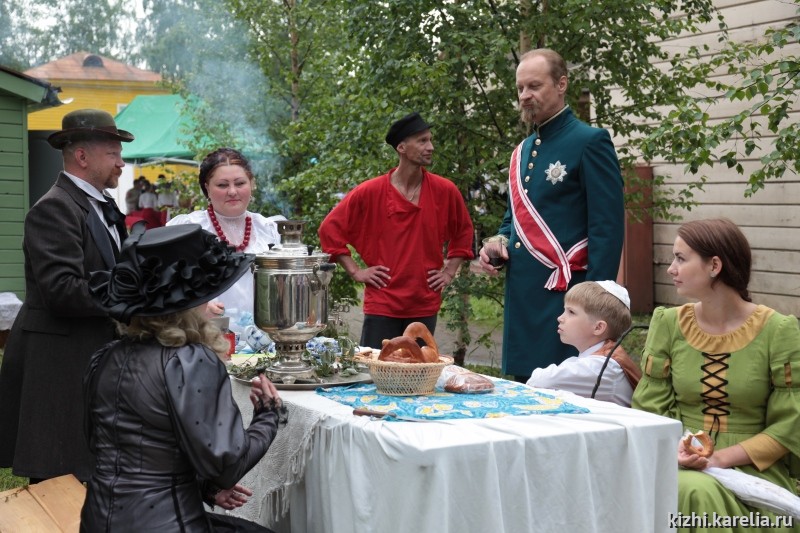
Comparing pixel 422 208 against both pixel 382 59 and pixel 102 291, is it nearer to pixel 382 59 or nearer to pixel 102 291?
pixel 382 59

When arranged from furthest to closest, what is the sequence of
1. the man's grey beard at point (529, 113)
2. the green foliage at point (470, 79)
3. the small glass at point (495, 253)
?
1. the green foliage at point (470, 79)
2. the small glass at point (495, 253)
3. the man's grey beard at point (529, 113)

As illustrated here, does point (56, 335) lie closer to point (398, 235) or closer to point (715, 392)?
point (398, 235)

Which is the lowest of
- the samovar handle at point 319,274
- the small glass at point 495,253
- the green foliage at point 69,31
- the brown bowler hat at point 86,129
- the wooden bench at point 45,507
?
the wooden bench at point 45,507

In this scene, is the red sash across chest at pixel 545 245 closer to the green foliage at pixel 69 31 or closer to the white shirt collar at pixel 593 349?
the white shirt collar at pixel 593 349

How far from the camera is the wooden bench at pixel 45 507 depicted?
3.39 metres

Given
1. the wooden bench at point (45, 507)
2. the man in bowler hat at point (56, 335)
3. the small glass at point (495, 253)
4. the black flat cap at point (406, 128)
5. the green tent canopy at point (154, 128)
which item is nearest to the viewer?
the wooden bench at point (45, 507)

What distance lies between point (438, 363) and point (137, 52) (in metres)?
41.5

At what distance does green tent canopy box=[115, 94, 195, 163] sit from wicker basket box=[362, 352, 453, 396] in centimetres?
1413

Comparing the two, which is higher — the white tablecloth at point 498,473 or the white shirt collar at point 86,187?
the white shirt collar at point 86,187

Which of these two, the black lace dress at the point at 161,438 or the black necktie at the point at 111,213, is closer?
the black lace dress at the point at 161,438

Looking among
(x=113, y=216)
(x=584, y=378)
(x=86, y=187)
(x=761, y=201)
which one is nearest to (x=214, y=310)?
(x=113, y=216)

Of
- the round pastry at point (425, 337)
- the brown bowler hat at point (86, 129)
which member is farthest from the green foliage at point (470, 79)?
the round pastry at point (425, 337)

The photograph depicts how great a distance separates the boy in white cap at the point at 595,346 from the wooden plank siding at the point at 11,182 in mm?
9215

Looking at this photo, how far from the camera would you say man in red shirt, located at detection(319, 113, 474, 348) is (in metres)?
5.25
